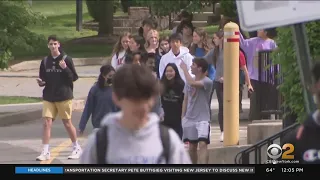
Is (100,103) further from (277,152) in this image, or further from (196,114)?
(277,152)

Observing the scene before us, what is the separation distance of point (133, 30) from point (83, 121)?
18.9 metres

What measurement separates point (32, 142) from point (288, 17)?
7.48 m

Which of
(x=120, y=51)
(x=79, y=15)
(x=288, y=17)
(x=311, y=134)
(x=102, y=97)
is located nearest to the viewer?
(x=288, y=17)

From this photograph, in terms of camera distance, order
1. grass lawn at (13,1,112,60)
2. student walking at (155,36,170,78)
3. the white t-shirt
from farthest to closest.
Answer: grass lawn at (13,1,112,60) → student walking at (155,36,170,78) → the white t-shirt

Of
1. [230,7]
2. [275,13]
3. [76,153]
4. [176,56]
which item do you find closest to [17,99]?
[230,7]

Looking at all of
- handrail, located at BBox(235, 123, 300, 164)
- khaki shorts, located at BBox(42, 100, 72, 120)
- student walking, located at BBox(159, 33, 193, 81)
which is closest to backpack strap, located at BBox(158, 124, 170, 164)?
handrail, located at BBox(235, 123, 300, 164)

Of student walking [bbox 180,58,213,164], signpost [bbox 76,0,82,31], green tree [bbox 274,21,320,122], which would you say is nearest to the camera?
green tree [bbox 274,21,320,122]

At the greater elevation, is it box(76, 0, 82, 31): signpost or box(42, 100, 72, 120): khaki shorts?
box(76, 0, 82, 31): signpost

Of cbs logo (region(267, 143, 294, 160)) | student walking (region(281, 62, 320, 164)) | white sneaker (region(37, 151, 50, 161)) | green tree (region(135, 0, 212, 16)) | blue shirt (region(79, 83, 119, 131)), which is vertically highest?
green tree (region(135, 0, 212, 16))

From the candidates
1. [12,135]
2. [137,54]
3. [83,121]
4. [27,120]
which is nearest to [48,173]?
[83,121]

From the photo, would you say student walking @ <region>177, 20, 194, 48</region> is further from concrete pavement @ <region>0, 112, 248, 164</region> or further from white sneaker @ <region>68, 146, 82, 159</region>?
white sneaker @ <region>68, 146, 82, 159</region>

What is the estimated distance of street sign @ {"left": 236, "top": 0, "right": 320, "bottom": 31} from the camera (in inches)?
157

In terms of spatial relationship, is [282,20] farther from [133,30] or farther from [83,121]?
[133,30]

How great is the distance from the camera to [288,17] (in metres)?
3.97
